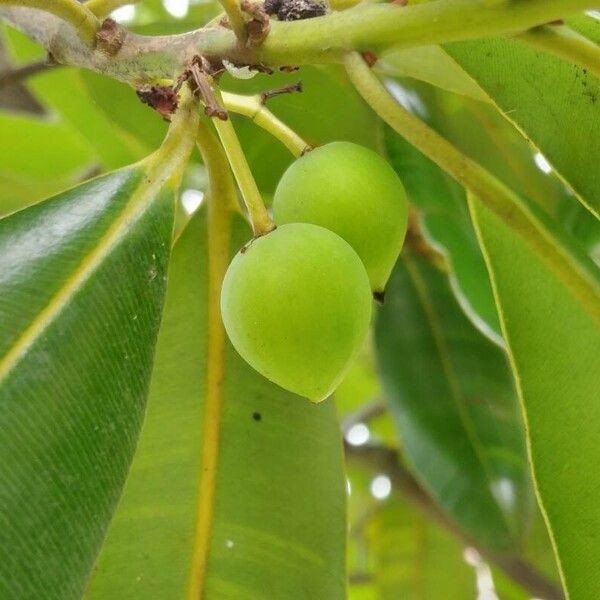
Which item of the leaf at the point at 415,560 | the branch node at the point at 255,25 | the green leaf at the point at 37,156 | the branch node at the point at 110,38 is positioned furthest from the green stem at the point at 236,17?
the leaf at the point at 415,560

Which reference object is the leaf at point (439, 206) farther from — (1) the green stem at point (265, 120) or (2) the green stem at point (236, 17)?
(2) the green stem at point (236, 17)

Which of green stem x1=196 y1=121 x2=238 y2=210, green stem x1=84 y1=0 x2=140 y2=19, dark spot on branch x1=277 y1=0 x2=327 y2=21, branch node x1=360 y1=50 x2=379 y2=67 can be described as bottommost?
green stem x1=196 y1=121 x2=238 y2=210

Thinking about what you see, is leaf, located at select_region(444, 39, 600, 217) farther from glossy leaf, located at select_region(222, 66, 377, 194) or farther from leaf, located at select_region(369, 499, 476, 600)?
leaf, located at select_region(369, 499, 476, 600)

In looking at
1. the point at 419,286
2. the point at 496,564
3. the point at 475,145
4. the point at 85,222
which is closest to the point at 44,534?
the point at 85,222

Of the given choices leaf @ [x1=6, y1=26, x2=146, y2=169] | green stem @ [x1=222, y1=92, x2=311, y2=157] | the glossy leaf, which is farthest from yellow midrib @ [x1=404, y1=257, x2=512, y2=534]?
green stem @ [x1=222, y1=92, x2=311, y2=157]

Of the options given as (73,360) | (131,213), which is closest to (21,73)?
(131,213)

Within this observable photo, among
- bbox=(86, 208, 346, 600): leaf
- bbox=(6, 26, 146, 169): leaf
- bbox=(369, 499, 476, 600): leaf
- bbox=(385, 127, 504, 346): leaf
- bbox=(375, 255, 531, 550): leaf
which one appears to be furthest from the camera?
bbox=(369, 499, 476, 600): leaf
